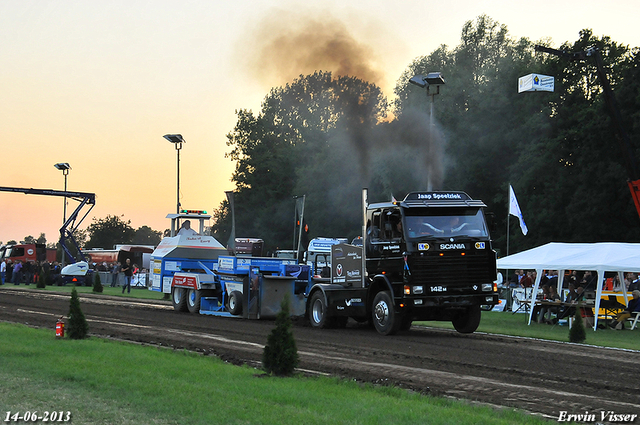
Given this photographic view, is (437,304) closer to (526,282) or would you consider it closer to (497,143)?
(526,282)

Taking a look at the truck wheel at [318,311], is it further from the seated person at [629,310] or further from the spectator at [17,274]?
the spectator at [17,274]

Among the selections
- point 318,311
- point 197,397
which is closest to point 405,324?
point 318,311

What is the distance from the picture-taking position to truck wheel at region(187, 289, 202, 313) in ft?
80.2

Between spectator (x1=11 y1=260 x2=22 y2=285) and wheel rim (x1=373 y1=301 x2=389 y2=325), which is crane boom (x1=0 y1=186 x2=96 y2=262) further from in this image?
wheel rim (x1=373 y1=301 x2=389 y2=325)

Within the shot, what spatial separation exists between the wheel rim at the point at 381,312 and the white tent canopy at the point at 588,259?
7491 mm

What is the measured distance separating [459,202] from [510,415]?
1009 cm

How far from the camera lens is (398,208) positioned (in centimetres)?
1725

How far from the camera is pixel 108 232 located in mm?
118625

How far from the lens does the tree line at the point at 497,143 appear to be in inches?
1692

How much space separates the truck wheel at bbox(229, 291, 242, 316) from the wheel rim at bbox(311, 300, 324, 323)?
10.5 feet

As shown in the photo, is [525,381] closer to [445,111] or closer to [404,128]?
[404,128]

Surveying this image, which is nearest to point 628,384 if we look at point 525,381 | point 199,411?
point 525,381

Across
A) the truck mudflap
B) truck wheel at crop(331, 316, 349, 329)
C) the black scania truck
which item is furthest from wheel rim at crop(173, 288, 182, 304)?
the truck mudflap

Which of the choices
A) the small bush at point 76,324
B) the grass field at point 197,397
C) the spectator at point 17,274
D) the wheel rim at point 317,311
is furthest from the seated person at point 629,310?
the spectator at point 17,274
